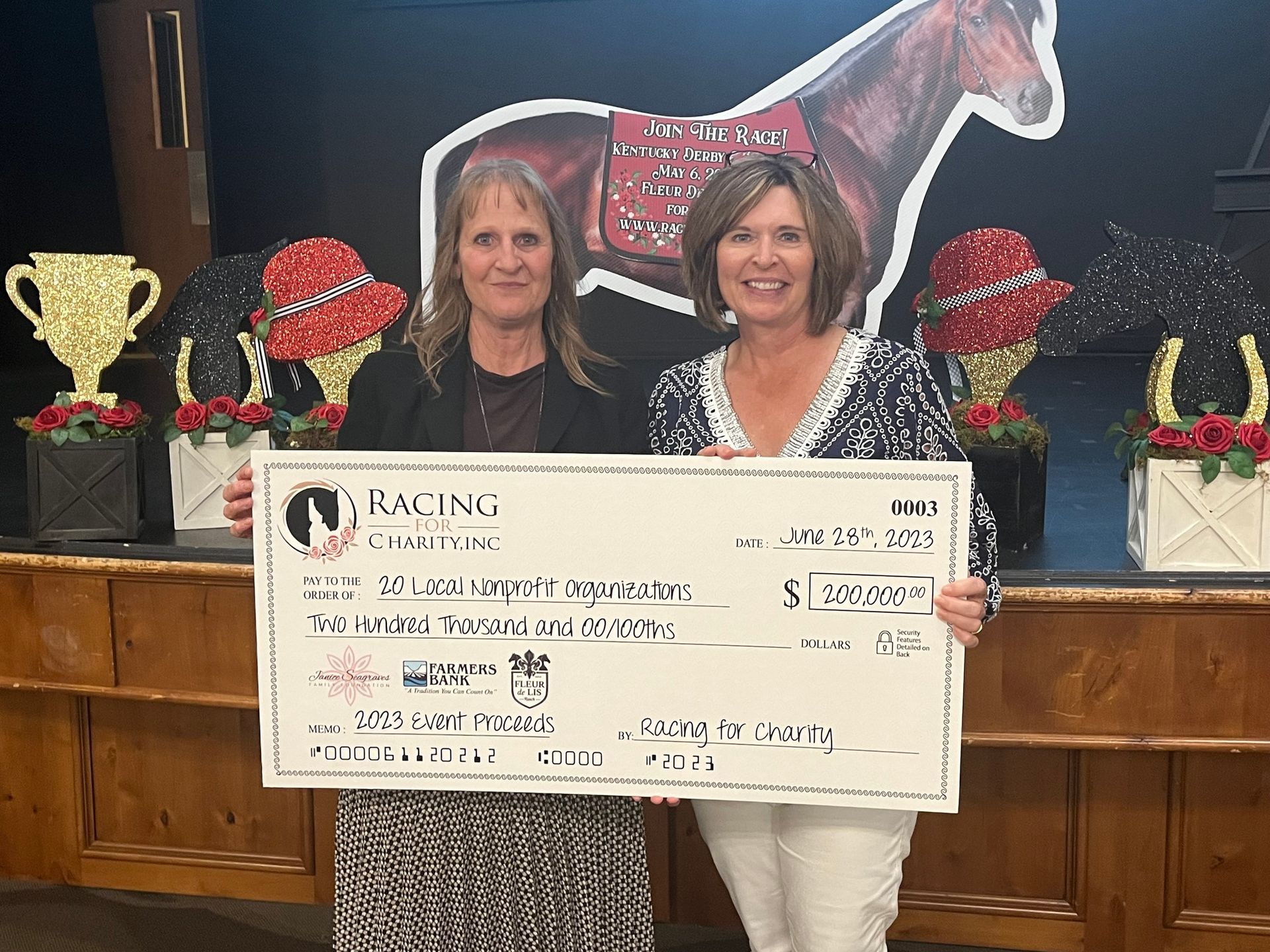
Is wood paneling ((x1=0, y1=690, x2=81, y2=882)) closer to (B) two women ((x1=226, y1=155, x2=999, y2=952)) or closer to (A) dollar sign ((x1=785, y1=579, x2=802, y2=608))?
(B) two women ((x1=226, y1=155, x2=999, y2=952))

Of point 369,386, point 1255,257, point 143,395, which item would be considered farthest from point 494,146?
point 1255,257

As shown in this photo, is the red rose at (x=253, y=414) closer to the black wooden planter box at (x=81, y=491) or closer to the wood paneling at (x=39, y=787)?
the black wooden planter box at (x=81, y=491)

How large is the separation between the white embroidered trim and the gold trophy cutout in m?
1.24

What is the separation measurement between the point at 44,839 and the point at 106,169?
270cm

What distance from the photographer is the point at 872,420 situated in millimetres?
1378

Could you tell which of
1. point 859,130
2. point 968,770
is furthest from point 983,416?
point 859,130

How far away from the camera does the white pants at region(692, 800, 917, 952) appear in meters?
1.40

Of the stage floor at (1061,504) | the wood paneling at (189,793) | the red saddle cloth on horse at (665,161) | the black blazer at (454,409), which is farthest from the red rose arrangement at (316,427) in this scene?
the red saddle cloth on horse at (665,161)

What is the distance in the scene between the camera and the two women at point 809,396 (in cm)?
135

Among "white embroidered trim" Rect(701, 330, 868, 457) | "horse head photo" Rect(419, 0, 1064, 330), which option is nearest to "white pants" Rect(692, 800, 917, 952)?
"white embroidered trim" Rect(701, 330, 868, 457)

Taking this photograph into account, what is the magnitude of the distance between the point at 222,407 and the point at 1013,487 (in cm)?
147

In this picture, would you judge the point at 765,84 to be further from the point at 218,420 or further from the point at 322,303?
the point at 218,420

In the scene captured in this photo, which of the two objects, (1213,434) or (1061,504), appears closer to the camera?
(1213,434)

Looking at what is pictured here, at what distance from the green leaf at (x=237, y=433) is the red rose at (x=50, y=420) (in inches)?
10.7
